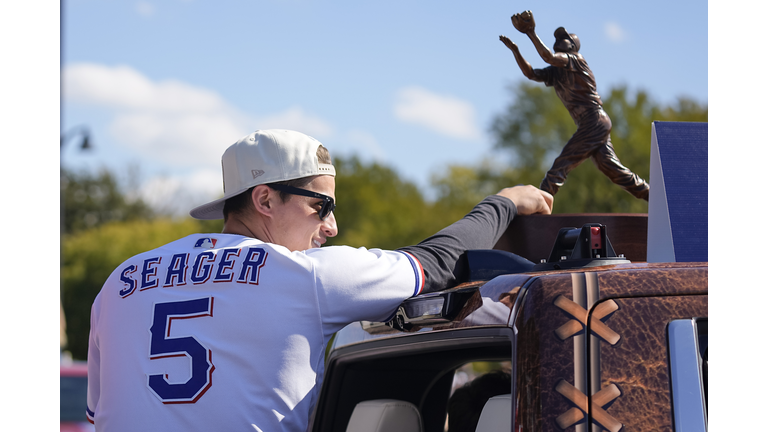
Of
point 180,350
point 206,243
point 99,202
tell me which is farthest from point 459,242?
point 99,202

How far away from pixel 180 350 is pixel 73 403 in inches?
333

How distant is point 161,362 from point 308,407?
0.41 meters

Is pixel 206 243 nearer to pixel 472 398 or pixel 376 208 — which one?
pixel 472 398

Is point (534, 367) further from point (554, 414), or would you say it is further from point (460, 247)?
point (460, 247)

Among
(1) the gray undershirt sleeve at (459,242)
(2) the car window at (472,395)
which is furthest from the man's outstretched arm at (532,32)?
(2) the car window at (472,395)

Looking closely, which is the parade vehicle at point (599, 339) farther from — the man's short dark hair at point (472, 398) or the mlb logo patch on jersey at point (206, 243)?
the man's short dark hair at point (472, 398)

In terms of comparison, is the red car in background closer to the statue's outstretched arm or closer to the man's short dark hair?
the man's short dark hair

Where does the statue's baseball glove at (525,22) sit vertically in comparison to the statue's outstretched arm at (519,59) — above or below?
above

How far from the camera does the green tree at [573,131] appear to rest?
30172 millimetres

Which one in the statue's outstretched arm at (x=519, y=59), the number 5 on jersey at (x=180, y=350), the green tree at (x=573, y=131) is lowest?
the number 5 on jersey at (x=180, y=350)

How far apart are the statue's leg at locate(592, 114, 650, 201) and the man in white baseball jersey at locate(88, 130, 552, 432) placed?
0.82m

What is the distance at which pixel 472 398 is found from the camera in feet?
8.64

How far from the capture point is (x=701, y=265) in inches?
54.9

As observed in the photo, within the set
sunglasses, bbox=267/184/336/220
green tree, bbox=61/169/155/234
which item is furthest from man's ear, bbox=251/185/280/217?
green tree, bbox=61/169/155/234
